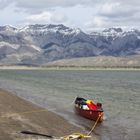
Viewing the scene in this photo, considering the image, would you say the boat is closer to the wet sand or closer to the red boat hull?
the red boat hull

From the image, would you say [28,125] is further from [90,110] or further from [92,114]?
[90,110]

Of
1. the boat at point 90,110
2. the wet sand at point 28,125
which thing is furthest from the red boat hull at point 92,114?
the wet sand at point 28,125

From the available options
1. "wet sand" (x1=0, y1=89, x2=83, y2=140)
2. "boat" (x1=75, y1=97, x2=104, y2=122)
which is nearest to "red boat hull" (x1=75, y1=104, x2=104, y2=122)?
"boat" (x1=75, y1=97, x2=104, y2=122)

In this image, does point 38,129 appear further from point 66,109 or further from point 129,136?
point 66,109

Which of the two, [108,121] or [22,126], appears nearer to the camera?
[22,126]

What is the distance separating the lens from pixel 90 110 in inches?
1887

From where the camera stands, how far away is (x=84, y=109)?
50031 mm

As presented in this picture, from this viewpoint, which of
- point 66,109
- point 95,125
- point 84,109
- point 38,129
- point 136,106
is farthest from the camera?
point 136,106

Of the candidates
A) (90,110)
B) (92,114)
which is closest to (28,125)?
(92,114)

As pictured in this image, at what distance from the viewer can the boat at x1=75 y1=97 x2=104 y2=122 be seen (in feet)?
152

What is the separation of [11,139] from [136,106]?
38.1m

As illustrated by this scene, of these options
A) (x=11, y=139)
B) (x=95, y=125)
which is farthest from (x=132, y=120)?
(x=11, y=139)

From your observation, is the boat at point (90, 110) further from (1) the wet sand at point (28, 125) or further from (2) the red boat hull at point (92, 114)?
(1) the wet sand at point (28, 125)

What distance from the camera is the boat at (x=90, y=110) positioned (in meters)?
46.4
